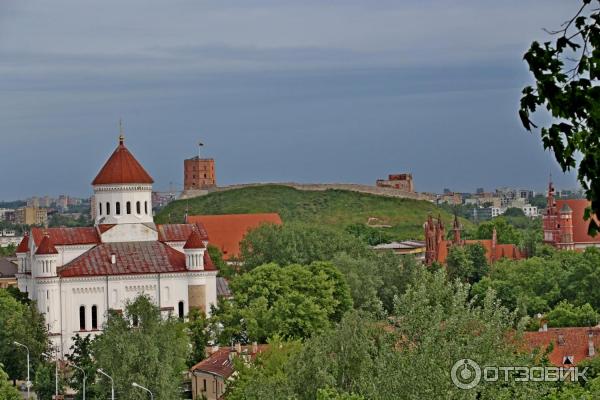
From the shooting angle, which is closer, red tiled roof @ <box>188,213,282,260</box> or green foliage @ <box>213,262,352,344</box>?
green foliage @ <box>213,262,352,344</box>

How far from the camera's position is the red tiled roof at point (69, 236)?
8506 centimetres

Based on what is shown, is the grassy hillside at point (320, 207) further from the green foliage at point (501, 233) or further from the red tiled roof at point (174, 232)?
the red tiled roof at point (174, 232)

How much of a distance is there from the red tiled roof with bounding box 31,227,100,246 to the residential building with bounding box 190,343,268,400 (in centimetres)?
2073

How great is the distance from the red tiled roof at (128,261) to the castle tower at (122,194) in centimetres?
243

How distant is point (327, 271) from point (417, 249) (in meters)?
56.4

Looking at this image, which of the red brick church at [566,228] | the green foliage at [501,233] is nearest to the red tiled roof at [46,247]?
the red brick church at [566,228]

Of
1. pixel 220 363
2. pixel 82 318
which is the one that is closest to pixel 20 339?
pixel 82 318

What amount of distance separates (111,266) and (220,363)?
21.8 m

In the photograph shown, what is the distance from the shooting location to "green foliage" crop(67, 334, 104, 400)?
5836cm

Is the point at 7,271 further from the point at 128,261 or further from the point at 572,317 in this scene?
the point at 572,317

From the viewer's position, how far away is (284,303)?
7550cm

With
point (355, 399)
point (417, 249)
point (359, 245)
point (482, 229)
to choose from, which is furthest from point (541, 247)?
point (355, 399)

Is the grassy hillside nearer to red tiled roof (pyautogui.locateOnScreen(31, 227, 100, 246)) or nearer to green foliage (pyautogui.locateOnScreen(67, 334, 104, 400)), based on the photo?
red tiled roof (pyautogui.locateOnScreen(31, 227, 100, 246))

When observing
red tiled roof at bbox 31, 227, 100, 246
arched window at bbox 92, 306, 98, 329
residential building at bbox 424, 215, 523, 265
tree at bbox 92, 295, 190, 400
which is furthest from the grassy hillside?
tree at bbox 92, 295, 190, 400
